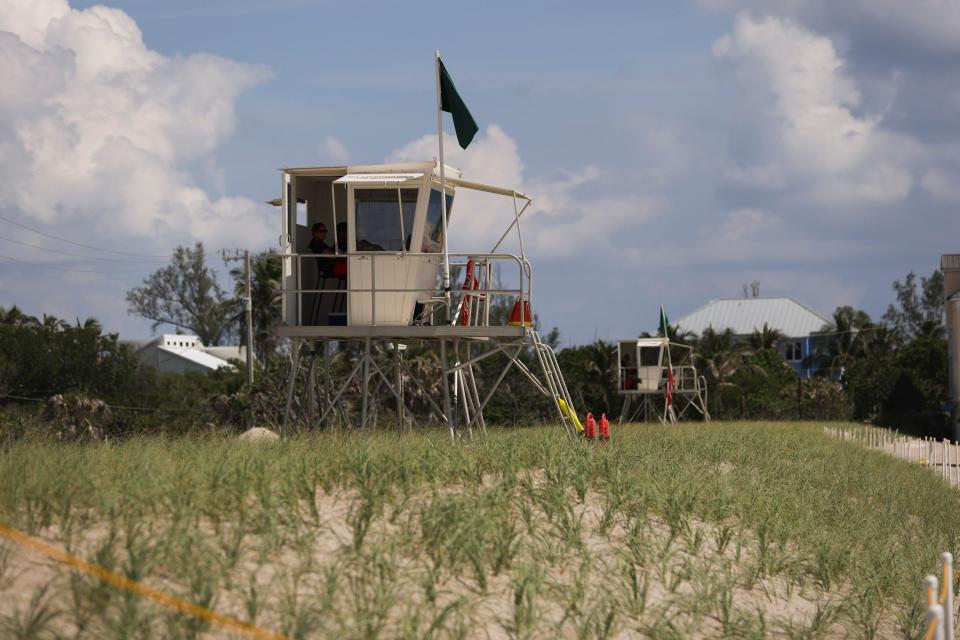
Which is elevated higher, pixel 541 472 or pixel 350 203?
pixel 350 203

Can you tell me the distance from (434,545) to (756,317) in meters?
106

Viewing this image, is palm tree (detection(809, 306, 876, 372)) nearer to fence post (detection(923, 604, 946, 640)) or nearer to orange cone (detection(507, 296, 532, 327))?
orange cone (detection(507, 296, 532, 327))

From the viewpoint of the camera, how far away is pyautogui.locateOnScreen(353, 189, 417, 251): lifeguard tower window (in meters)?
18.8

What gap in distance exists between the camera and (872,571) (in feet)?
40.6

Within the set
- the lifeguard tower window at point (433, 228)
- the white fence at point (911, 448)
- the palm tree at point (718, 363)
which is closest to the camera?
the lifeguard tower window at point (433, 228)

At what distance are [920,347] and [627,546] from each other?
5592 cm

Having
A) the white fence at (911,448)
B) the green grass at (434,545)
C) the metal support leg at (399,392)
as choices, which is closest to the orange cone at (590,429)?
the metal support leg at (399,392)

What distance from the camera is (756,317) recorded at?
369 feet

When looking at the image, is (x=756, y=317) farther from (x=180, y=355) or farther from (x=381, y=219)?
(x=381, y=219)

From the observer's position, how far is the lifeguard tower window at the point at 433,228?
19.1 m

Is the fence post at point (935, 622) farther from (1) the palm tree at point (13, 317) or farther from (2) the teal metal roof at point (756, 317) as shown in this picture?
(2) the teal metal roof at point (756, 317)

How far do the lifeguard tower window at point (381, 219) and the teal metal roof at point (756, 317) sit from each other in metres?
92.4

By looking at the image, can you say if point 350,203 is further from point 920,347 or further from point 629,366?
point 920,347

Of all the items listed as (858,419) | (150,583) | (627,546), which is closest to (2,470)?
(150,583)
